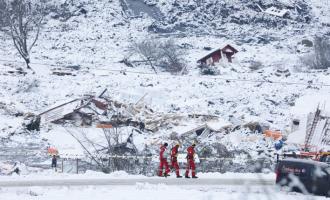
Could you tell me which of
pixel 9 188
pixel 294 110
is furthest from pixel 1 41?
pixel 9 188

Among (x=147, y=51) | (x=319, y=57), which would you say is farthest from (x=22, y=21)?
(x=319, y=57)

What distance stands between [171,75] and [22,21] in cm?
1756

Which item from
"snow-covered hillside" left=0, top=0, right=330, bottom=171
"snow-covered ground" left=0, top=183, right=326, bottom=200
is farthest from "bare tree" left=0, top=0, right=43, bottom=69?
"snow-covered ground" left=0, top=183, right=326, bottom=200

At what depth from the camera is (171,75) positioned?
44.8m

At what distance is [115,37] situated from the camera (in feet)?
190

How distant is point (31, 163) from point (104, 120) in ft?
27.6

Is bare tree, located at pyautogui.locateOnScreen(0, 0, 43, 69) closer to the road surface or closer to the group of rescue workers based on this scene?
the road surface

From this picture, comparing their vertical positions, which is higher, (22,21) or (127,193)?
(22,21)

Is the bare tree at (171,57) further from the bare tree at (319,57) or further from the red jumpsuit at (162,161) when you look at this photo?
the red jumpsuit at (162,161)

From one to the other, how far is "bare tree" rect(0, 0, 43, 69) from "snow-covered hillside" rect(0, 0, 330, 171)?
1.28m

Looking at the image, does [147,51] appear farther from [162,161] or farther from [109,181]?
[109,181]

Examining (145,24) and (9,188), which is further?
(145,24)

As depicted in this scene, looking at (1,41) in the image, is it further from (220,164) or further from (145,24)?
(220,164)

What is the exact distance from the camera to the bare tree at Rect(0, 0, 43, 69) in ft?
146
